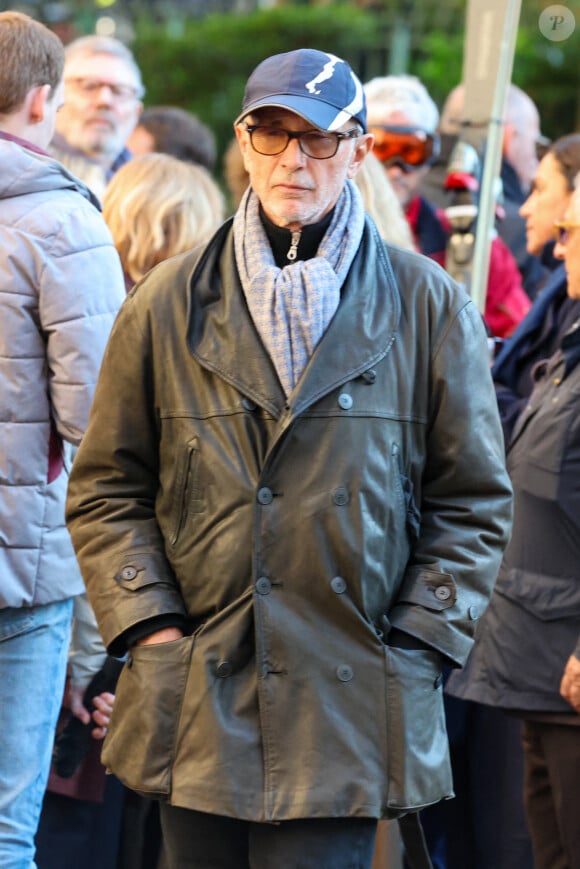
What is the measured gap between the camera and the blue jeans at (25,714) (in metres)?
3.70

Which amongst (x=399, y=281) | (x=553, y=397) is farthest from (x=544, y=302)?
(x=399, y=281)

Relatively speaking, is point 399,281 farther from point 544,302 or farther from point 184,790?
point 544,302

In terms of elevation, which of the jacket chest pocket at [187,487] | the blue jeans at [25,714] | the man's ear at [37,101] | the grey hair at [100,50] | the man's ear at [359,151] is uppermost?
the man's ear at [359,151]

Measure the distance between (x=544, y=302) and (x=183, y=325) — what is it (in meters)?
1.94

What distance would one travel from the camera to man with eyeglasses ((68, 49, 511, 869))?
2.96m

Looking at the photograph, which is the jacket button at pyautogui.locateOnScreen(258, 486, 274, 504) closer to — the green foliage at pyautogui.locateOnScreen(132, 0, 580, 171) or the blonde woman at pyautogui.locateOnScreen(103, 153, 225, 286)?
the blonde woman at pyautogui.locateOnScreen(103, 153, 225, 286)

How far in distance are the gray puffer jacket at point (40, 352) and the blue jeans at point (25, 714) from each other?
8 cm

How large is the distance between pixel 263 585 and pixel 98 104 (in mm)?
4177

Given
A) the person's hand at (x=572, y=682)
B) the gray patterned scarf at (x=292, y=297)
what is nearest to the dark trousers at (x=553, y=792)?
the person's hand at (x=572, y=682)

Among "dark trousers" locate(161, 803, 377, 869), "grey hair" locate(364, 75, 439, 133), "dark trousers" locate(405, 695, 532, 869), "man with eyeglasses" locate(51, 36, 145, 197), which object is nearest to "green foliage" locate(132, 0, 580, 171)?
"man with eyeglasses" locate(51, 36, 145, 197)

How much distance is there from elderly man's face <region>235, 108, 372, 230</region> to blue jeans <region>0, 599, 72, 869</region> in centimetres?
126

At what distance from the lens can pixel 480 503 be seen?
3141 mm

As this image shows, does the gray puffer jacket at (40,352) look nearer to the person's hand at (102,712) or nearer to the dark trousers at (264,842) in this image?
the person's hand at (102,712)

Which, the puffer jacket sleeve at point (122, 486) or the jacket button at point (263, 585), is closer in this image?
the jacket button at point (263, 585)
